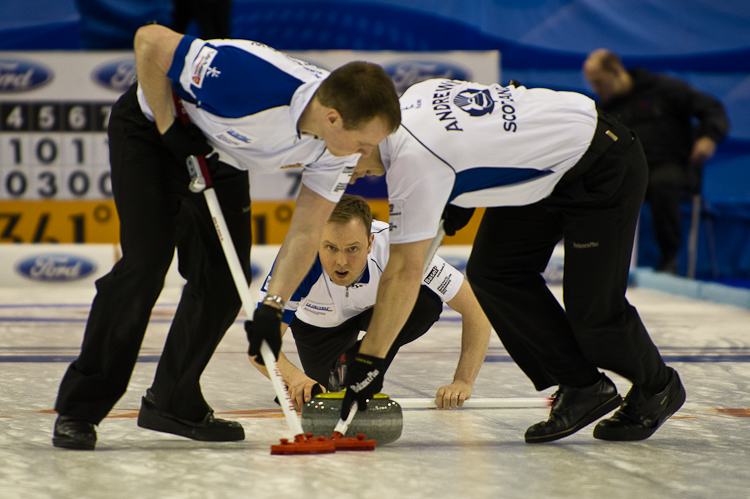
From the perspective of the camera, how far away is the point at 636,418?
2705 millimetres

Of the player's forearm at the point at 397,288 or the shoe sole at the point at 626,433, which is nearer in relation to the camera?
the player's forearm at the point at 397,288

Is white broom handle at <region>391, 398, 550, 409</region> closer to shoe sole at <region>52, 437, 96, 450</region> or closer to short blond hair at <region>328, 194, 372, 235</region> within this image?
short blond hair at <region>328, 194, 372, 235</region>

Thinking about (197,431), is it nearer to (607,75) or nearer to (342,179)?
(342,179)

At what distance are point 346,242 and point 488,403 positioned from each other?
80 centimetres

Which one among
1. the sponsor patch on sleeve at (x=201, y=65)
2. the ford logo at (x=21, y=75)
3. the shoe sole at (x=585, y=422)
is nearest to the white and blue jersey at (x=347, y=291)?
the shoe sole at (x=585, y=422)

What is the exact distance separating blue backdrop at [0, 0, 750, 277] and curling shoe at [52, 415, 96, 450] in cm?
756

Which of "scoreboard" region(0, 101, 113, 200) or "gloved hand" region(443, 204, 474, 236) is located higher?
"gloved hand" region(443, 204, 474, 236)

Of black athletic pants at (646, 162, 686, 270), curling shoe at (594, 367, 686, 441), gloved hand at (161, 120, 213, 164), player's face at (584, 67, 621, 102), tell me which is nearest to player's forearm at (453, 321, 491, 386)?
curling shoe at (594, 367, 686, 441)

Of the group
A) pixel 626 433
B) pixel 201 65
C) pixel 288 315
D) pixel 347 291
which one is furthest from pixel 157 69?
pixel 626 433

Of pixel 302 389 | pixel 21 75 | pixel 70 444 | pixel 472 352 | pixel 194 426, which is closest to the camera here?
pixel 70 444

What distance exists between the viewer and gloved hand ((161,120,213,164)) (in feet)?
7.92

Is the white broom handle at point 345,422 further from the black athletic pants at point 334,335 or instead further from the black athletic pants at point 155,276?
the black athletic pants at point 334,335

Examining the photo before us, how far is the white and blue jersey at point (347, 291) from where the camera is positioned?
318 cm

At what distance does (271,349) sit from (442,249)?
536cm
